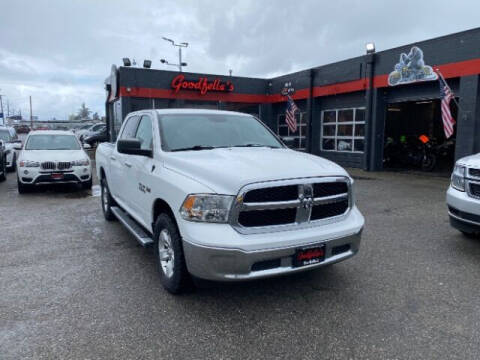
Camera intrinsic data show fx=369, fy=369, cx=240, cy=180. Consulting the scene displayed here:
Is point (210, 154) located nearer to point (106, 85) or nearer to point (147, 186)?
point (147, 186)

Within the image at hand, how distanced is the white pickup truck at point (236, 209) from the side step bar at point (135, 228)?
0.02 metres

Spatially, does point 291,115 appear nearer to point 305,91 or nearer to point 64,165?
point 305,91

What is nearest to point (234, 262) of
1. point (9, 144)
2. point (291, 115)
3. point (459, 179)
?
point (459, 179)

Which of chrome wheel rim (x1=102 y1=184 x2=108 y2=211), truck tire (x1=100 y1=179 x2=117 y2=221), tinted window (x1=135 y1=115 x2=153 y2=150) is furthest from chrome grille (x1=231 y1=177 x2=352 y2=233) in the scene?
chrome wheel rim (x1=102 y1=184 x2=108 y2=211)

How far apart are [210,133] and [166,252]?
1530mm

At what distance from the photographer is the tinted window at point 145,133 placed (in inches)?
175

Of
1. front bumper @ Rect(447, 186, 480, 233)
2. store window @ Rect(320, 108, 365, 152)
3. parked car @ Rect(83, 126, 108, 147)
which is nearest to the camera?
front bumper @ Rect(447, 186, 480, 233)

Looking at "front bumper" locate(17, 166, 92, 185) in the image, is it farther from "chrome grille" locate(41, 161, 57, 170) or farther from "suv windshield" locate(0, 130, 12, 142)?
"suv windshield" locate(0, 130, 12, 142)

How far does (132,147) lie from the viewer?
3.97 meters

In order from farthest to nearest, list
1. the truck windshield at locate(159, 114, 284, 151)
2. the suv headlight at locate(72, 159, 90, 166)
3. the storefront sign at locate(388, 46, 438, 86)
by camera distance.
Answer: the storefront sign at locate(388, 46, 438, 86) < the suv headlight at locate(72, 159, 90, 166) < the truck windshield at locate(159, 114, 284, 151)

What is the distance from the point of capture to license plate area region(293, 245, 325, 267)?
3129 mm

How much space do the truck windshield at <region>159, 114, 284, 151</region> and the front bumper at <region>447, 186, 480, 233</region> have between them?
2458mm

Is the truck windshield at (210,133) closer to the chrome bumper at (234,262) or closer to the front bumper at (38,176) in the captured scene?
the chrome bumper at (234,262)

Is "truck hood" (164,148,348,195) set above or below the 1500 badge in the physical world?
above
